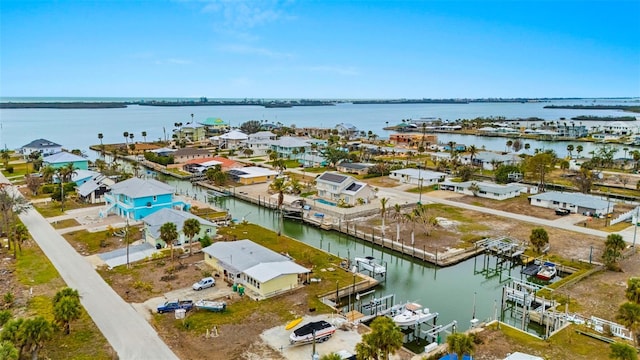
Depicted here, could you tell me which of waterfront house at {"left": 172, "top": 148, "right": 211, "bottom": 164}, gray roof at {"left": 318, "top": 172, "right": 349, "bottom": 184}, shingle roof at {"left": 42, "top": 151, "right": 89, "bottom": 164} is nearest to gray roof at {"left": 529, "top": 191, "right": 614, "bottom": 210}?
gray roof at {"left": 318, "top": 172, "right": 349, "bottom": 184}

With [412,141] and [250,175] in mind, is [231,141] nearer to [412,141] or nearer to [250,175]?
[412,141]

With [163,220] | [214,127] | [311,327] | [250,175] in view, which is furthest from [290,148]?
[311,327]

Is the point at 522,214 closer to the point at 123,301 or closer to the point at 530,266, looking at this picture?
the point at 530,266

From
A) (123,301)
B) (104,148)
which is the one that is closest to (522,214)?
(123,301)

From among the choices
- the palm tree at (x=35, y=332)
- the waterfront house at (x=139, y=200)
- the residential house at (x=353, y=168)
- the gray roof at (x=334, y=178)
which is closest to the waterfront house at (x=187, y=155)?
the residential house at (x=353, y=168)

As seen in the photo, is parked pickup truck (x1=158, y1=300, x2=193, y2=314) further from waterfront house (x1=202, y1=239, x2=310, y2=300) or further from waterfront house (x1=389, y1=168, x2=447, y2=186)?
waterfront house (x1=389, y1=168, x2=447, y2=186)

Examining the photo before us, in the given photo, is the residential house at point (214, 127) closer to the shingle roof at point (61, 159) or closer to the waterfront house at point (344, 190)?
the shingle roof at point (61, 159)
